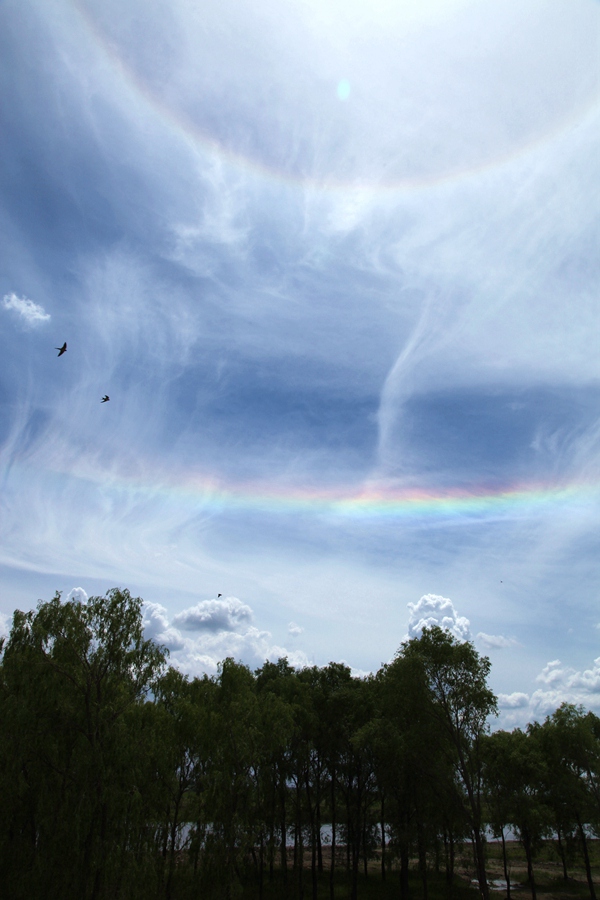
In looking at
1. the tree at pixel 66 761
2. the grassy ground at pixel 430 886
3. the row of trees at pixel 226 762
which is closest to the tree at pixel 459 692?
the row of trees at pixel 226 762

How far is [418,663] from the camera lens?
34.3 meters

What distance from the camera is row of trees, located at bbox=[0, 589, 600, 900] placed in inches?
806

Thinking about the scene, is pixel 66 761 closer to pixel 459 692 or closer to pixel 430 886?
pixel 459 692

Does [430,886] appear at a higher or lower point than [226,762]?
lower

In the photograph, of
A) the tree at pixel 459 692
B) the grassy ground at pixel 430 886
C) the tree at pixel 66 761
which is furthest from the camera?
the grassy ground at pixel 430 886

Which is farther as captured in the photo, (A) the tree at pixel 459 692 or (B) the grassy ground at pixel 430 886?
(B) the grassy ground at pixel 430 886

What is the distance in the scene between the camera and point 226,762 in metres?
30.1

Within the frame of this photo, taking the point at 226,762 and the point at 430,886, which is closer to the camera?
the point at 226,762

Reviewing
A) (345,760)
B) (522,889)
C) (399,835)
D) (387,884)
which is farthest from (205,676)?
(522,889)

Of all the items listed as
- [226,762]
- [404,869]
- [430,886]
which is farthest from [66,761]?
[430,886]

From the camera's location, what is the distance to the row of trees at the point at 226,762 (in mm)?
20484

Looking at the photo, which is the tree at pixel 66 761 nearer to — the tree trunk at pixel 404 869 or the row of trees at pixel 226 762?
the row of trees at pixel 226 762

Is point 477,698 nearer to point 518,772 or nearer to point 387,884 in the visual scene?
point 518,772

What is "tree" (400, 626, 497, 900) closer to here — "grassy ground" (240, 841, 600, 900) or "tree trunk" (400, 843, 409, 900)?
"tree trunk" (400, 843, 409, 900)
